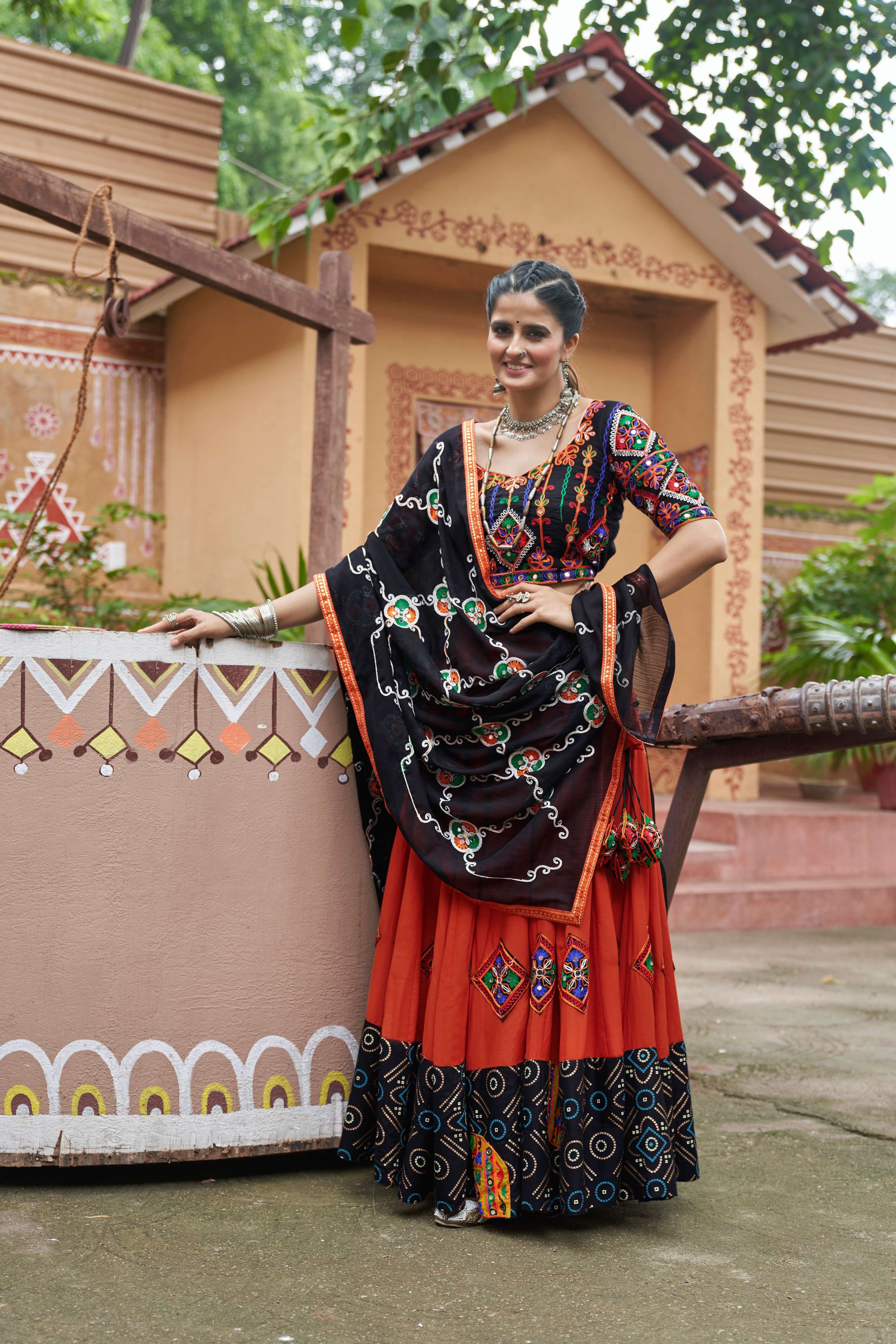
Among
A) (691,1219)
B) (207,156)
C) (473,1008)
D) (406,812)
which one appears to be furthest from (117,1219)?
(207,156)

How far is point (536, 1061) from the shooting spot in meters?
2.25

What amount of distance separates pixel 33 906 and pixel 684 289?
20.5 feet

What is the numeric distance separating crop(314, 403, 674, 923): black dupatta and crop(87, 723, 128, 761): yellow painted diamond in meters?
0.45

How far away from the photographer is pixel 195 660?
2.47 metres

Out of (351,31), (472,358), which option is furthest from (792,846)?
(351,31)

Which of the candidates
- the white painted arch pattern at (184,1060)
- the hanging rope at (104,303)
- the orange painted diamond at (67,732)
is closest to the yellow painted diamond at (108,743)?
the orange painted diamond at (67,732)

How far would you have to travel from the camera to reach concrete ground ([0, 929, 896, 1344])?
6.03ft

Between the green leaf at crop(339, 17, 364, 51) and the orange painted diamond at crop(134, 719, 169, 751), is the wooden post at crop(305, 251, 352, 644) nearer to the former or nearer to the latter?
the orange painted diamond at crop(134, 719, 169, 751)

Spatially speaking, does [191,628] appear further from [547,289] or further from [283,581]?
[283,581]

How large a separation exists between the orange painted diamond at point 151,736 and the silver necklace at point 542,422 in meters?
0.89

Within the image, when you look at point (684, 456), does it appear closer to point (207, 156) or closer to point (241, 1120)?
point (207, 156)

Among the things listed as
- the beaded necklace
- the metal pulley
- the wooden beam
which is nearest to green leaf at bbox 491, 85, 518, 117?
the wooden beam

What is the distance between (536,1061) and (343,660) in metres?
0.85

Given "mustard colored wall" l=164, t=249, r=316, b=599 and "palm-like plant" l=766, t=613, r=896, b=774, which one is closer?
"mustard colored wall" l=164, t=249, r=316, b=599
